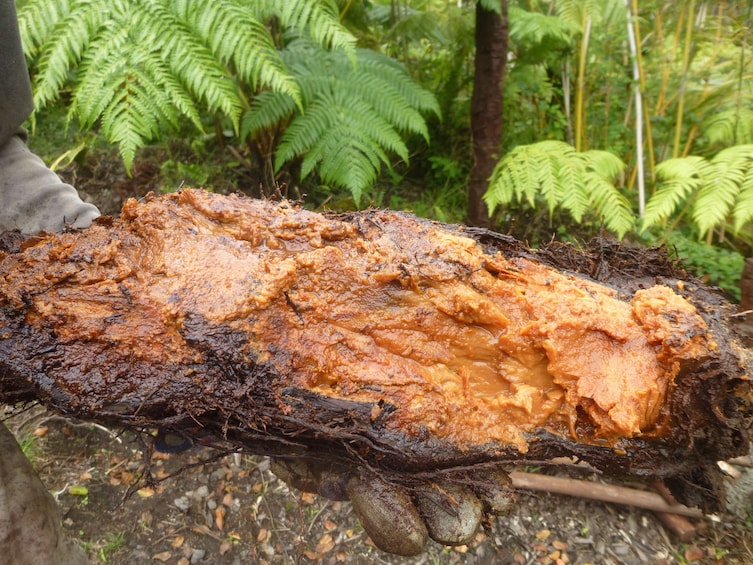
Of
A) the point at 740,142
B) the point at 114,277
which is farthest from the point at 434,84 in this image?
the point at 114,277

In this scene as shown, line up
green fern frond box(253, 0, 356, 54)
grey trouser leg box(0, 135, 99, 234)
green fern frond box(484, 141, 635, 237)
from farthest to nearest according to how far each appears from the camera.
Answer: green fern frond box(484, 141, 635, 237)
green fern frond box(253, 0, 356, 54)
grey trouser leg box(0, 135, 99, 234)

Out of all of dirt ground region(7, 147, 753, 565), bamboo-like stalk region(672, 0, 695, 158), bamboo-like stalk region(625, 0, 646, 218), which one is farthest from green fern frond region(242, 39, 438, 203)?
dirt ground region(7, 147, 753, 565)

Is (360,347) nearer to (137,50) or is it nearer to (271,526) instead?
(271,526)

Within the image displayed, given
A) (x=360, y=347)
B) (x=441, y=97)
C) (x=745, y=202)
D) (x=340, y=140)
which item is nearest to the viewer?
(x=360, y=347)

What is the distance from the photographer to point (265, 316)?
1711mm

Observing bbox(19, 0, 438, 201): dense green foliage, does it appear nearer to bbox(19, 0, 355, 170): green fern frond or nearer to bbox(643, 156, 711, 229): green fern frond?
bbox(19, 0, 355, 170): green fern frond

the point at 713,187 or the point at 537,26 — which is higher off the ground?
the point at 537,26

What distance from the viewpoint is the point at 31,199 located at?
2.39 m

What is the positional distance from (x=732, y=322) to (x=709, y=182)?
1.78m

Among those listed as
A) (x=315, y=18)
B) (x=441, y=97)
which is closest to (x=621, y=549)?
(x=441, y=97)

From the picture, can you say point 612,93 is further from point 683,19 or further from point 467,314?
point 467,314

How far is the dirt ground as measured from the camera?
3.07m

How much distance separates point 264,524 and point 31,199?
2502 mm

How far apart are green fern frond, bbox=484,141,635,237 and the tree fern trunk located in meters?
0.24
